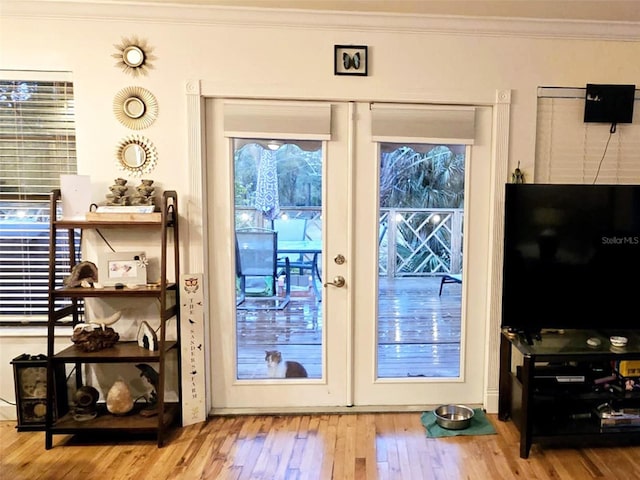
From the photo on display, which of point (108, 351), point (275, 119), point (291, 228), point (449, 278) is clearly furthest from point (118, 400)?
point (449, 278)

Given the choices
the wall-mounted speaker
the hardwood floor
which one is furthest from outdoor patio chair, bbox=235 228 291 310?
the wall-mounted speaker

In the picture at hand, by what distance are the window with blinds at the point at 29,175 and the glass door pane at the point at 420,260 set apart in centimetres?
206

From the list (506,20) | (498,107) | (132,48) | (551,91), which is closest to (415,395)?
(498,107)

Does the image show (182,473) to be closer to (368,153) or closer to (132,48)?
(368,153)

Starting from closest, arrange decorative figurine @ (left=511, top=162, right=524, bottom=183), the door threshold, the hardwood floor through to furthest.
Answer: the hardwood floor < decorative figurine @ (left=511, top=162, right=524, bottom=183) < the door threshold

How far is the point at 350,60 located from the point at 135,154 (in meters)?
1.44

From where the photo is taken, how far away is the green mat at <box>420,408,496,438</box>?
2.50 metres

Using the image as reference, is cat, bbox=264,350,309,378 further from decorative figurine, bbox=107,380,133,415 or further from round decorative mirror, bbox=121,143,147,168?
round decorative mirror, bbox=121,143,147,168

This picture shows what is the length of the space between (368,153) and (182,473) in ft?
6.91

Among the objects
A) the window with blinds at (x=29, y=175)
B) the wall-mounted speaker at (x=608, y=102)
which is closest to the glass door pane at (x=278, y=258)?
the window with blinds at (x=29, y=175)

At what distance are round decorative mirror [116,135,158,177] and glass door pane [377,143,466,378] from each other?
145 cm

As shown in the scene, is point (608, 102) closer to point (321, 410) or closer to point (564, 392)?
point (564, 392)

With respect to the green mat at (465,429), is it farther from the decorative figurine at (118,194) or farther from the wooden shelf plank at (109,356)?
the decorative figurine at (118,194)

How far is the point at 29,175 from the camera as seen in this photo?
263 cm
